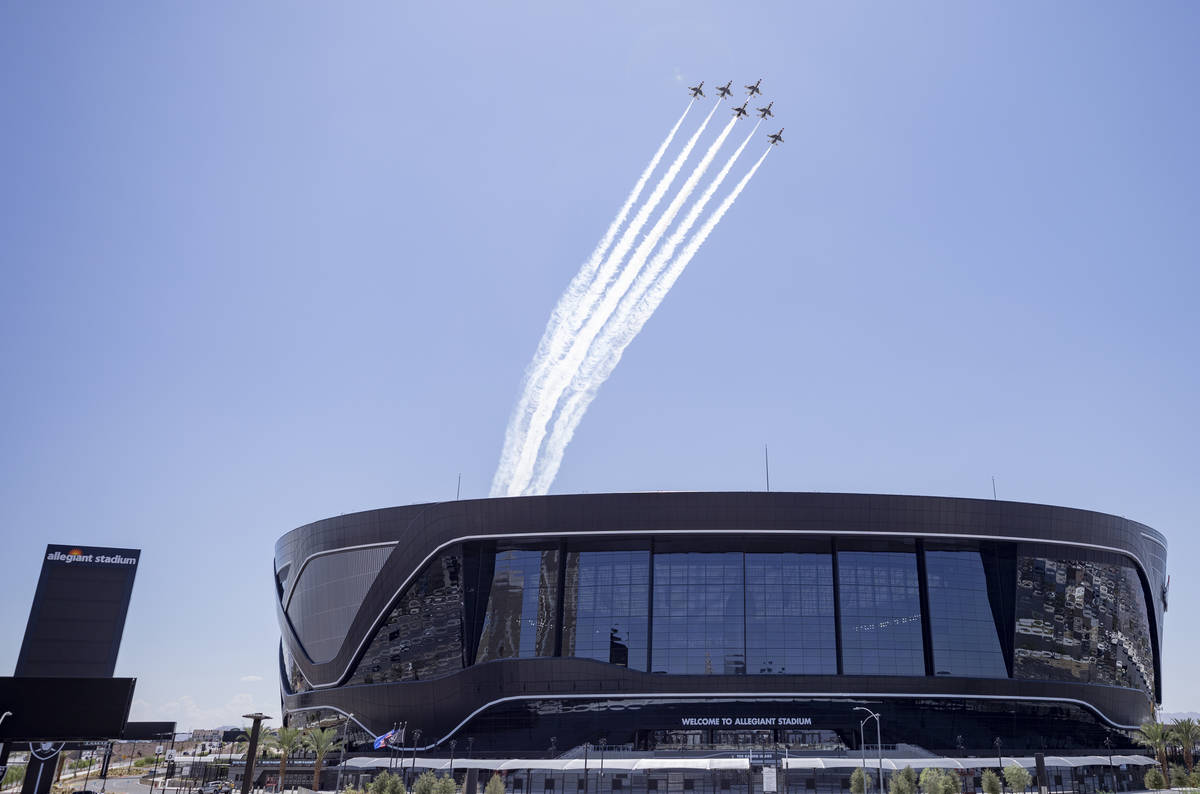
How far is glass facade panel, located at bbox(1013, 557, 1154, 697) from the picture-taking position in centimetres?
8106

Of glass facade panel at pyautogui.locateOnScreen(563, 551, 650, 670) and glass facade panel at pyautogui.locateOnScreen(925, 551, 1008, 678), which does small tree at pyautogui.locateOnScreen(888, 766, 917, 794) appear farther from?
glass facade panel at pyautogui.locateOnScreen(563, 551, 650, 670)

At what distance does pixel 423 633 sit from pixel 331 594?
15.5m

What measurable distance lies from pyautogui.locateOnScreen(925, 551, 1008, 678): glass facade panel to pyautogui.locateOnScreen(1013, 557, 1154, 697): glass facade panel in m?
2.62

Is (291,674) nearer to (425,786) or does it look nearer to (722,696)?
(425,786)

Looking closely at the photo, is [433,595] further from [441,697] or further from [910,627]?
[910,627]

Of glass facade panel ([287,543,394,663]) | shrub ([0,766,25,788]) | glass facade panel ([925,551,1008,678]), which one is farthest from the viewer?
glass facade panel ([287,543,394,663])

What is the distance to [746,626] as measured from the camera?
78625 mm

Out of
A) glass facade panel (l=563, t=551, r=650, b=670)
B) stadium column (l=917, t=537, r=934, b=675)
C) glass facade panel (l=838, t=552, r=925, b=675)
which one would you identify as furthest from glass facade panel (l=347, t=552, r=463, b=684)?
stadium column (l=917, t=537, r=934, b=675)

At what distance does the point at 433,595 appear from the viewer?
85.0m

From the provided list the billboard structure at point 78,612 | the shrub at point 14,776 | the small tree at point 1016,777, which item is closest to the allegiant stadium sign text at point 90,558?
the billboard structure at point 78,612

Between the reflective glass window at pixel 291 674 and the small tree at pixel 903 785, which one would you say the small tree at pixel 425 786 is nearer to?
the small tree at pixel 903 785

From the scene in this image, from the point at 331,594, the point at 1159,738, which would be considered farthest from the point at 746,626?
the point at 331,594

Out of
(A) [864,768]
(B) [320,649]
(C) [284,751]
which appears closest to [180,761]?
(B) [320,649]

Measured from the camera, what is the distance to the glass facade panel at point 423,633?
8294cm
